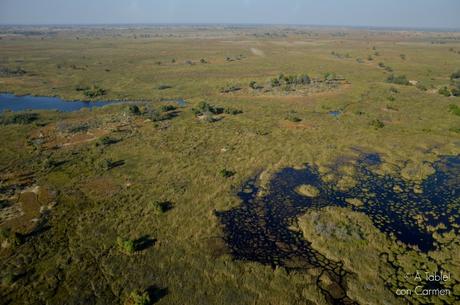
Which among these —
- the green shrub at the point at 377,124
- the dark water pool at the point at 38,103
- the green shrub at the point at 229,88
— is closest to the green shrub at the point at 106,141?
the dark water pool at the point at 38,103

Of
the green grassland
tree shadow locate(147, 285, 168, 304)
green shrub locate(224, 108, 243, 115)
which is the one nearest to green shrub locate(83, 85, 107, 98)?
the green grassland

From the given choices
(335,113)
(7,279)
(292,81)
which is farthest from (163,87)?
(7,279)

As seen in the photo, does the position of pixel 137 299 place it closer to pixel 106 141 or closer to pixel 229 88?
pixel 106 141

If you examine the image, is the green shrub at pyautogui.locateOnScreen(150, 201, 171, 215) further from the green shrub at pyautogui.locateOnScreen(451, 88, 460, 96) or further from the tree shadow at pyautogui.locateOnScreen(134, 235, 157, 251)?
the green shrub at pyautogui.locateOnScreen(451, 88, 460, 96)

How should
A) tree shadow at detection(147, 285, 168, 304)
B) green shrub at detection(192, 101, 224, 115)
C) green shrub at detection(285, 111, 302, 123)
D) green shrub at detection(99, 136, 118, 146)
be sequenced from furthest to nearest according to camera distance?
green shrub at detection(192, 101, 224, 115), green shrub at detection(285, 111, 302, 123), green shrub at detection(99, 136, 118, 146), tree shadow at detection(147, 285, 168, 304)

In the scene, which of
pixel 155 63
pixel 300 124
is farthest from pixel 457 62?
pixel 155 63

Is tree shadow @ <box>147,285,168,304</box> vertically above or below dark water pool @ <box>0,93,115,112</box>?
above

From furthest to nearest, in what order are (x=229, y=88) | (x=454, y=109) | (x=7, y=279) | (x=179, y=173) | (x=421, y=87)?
1. (x=229, y=88)
2. (x=421, y=87)
3. (x=454, y=109)
4. (x=179, y=173)
5. (x=7, y=279)
